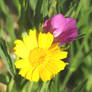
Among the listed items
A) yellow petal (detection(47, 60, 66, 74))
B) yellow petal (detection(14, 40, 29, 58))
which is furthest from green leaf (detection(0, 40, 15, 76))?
yellow petal (detection(47, 60, 66, 74))

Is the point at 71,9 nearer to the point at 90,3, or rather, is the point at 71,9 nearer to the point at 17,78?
the point at 17,78

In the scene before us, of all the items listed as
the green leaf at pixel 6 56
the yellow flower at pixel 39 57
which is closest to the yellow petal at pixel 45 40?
the yellow flower at pixel 39 57

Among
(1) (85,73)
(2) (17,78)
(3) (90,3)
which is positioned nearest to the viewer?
(2) (17,78)

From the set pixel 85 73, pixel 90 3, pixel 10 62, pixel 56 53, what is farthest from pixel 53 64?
pixel 90 3

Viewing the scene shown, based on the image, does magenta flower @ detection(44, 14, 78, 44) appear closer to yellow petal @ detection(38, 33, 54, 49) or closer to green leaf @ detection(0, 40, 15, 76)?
yellow petal @ detection(38, 33, 54, 49)

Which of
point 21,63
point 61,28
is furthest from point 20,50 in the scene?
point 61,28

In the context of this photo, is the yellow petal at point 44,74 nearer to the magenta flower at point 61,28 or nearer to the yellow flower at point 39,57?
the yellow flower at point 39,57
